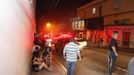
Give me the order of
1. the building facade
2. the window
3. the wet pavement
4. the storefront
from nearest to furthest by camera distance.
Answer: the wet pavement < the storefront < the building facade < the window

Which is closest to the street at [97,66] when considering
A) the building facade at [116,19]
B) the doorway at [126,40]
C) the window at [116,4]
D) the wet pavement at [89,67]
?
the wet pavement at [89,67]

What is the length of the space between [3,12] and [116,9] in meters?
38.0

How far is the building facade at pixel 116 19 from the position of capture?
38656mm

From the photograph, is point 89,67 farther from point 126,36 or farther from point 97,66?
point 126,36

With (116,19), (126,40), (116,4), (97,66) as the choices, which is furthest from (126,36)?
(97,66)

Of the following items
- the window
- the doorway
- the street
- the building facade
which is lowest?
the street

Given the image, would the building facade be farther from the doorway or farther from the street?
the street

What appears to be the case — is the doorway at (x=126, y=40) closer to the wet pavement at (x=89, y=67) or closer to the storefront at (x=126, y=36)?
the storefront at (x=126, y=36)

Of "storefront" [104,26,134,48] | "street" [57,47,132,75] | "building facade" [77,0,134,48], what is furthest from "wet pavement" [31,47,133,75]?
"building facade" [77,0,134,48]

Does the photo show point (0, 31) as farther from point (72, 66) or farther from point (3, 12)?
point (72, 66)

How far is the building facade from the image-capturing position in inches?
1522

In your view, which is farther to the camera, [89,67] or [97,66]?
[97,66]

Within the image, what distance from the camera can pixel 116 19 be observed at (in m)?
43.0

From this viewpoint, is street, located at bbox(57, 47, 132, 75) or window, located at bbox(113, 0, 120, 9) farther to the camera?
window, located at bbox(113, 0, 120, 9)
